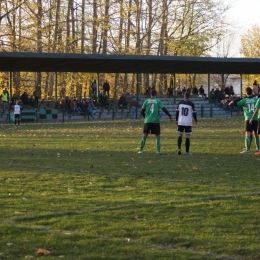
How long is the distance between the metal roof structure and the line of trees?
6.58 m

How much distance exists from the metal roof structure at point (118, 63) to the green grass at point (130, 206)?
25405 millimetres

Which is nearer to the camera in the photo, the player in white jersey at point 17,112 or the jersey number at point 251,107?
the jersey number at point 251,107

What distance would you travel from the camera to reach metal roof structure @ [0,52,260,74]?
1662 inches

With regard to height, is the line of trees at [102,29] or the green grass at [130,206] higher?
the line of trees at [102,29]

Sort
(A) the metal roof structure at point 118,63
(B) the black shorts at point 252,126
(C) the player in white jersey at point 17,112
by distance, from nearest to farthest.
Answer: (B) the black shorts at point 252,126
(C) the player in white jersey at point 17,112
(A) the metal roof structure at point 118,63

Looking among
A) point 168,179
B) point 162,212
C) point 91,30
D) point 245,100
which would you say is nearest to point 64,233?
point 162,212

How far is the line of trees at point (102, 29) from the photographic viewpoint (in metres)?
53.1

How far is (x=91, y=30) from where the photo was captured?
61250 mm

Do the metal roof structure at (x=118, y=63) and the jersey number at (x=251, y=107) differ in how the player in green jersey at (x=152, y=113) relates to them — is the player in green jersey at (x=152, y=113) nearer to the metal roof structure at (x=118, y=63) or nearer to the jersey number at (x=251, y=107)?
the jersey number at (x=251, y=107)

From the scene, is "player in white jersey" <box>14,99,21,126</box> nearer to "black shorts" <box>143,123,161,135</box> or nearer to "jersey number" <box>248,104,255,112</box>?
"black shorts" <box>143,123,161,135</box>

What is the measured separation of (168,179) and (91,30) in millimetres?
50062

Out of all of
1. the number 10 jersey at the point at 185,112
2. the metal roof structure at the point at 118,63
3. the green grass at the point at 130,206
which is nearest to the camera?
the green grass at the point at 130,206

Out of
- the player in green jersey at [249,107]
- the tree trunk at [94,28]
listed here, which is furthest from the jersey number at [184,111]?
the tree trunk at [94,28]

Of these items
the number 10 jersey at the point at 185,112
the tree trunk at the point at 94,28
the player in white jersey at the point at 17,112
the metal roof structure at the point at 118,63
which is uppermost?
the tree trunk at the point at 94,28
